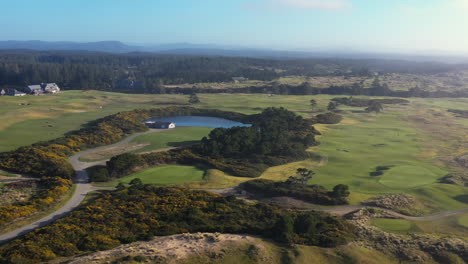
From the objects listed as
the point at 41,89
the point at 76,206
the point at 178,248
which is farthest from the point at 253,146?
the point at 41,89

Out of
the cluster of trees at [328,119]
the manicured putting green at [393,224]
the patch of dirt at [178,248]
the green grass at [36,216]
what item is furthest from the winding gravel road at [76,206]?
the cluster of trees at [328,119]

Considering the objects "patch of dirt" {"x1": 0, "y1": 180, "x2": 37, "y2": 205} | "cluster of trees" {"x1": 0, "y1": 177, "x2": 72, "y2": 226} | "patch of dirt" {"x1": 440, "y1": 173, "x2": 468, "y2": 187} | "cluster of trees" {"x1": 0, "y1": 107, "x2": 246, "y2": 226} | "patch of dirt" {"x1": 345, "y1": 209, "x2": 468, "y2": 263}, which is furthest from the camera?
"patch of dirt" {"x1": 440, "y1": 173, "x2": 468, "y2": 187}

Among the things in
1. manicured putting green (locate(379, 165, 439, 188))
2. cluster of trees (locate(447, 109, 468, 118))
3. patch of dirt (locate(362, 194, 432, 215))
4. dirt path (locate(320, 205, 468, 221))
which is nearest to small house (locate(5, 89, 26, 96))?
manicured putting green (locate(379, 165, 439, 188))

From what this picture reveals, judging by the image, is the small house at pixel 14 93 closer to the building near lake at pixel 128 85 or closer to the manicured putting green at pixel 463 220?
the building near lake at pixel 128 85

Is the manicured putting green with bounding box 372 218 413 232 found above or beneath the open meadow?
above

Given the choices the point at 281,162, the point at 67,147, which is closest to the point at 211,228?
the point at 281,162

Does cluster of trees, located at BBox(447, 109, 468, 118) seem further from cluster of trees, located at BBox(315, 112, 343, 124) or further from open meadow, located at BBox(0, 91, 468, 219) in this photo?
cluster of trees, located at BBox(315, 112, 343, 124)

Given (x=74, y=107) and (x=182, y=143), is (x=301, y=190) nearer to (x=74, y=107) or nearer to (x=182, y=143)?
(x=182, y=143)
